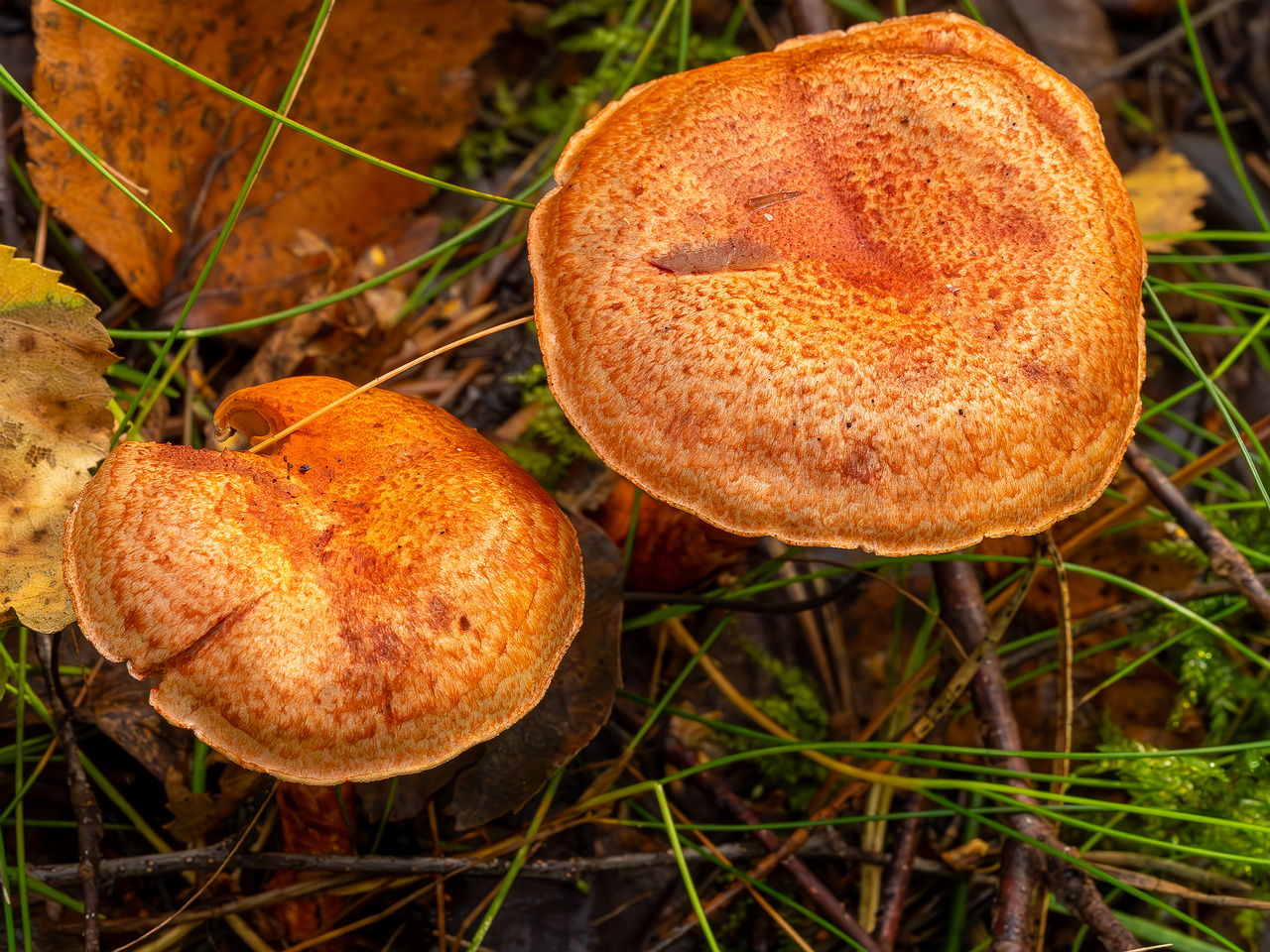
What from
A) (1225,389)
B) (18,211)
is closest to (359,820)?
(18,211)

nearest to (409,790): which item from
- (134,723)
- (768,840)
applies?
(134,723)

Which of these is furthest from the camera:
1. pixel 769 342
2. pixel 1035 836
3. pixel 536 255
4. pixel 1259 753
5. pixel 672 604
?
pixel 672 604

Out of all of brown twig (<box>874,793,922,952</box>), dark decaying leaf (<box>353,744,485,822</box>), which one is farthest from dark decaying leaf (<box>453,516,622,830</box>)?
brown twig (<box>874,793,922,952</box>)

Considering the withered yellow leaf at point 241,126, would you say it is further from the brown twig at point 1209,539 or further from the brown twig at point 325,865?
Result: the brown twig at point 1209,539

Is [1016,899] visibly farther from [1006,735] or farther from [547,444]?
[547,444]

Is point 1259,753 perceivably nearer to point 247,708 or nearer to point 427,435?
point 427,435

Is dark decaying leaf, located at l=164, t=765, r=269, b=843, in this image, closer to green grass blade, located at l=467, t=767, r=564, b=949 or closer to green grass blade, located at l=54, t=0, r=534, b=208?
green grass blade, located at l=467, t=767, r=564, b=949
